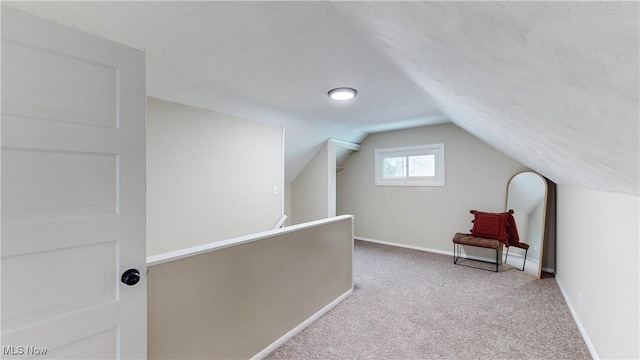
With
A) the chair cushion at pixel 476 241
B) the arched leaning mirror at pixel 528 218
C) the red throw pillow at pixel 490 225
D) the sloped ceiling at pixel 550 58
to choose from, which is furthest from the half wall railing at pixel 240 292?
the arched leaning mirror at pixel 528 218

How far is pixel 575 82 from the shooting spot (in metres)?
0.56

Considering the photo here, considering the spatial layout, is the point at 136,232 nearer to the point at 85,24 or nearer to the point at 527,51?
the point at 85,24

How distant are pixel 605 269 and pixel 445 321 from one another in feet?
3.86

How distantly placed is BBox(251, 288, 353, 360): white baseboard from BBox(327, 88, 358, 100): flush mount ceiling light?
6.84ft

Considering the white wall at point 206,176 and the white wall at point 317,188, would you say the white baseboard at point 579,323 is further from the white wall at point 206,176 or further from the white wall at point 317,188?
the white wall at point 206,176

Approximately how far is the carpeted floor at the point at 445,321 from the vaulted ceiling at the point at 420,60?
130cm

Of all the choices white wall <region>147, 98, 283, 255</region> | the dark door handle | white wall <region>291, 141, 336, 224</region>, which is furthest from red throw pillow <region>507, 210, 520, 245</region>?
the dark door handle

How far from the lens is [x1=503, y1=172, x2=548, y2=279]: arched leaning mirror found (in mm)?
3416

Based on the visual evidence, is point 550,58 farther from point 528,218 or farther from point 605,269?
point 528,218

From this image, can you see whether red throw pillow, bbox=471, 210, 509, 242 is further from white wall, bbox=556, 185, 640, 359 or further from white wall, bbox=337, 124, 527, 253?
white wall, bbox=556, 185, 640, 359

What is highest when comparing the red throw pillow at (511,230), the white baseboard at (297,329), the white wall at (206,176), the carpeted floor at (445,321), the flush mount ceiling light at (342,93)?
the flush mount ceiling light at (342,93)

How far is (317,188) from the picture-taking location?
187 inches

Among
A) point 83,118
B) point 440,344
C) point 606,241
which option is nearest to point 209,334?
point 83,118

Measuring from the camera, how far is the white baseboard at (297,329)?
6.15 feet
